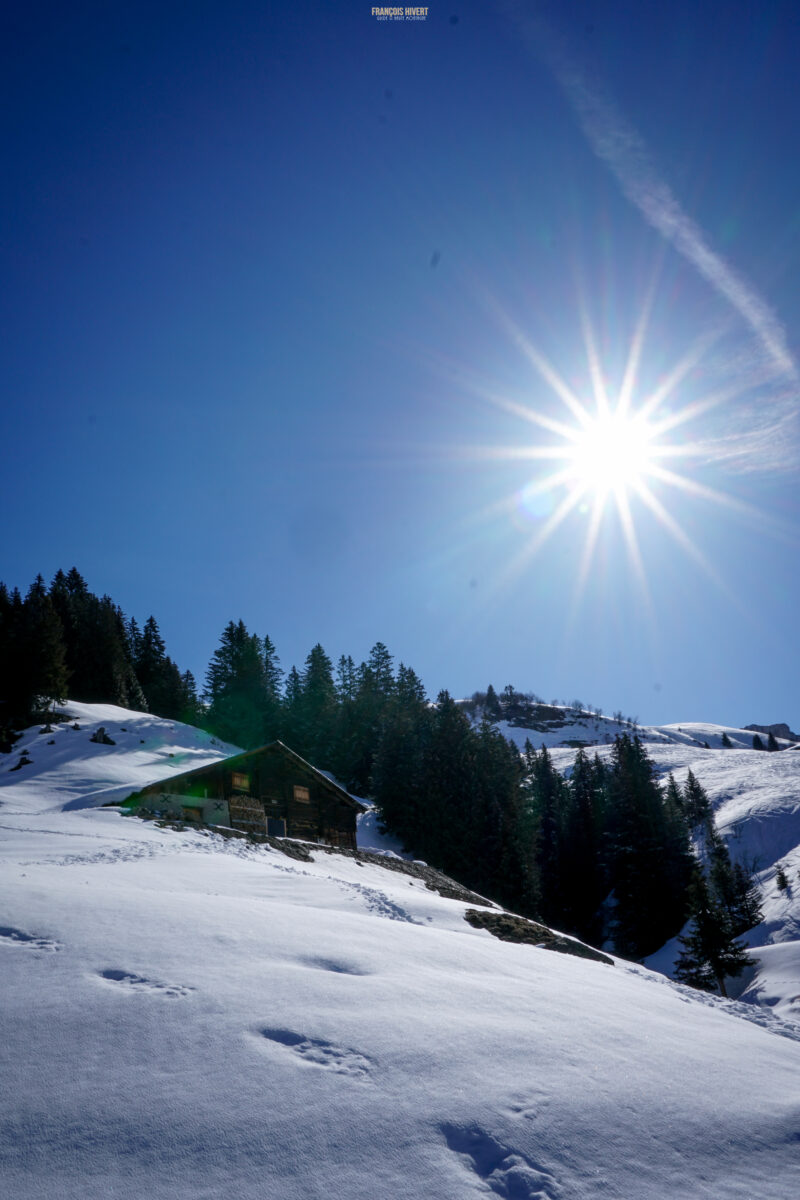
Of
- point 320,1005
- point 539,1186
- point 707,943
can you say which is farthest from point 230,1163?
point 707,943

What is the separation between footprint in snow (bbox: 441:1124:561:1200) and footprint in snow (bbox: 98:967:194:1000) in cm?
273

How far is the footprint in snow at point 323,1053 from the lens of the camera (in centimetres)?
449

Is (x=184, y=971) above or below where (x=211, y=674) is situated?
below

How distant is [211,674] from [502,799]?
139ft

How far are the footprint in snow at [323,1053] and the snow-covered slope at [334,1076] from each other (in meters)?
0.03

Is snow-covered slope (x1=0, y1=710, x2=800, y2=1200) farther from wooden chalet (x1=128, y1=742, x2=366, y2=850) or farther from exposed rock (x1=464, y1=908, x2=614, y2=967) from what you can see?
wooden chalet (x1=128, y1=742, x2=366, y2=850)

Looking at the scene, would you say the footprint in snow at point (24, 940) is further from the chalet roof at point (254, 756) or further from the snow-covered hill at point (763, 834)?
the chalet roof at point (254, 756)

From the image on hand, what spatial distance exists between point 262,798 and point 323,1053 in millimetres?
28685

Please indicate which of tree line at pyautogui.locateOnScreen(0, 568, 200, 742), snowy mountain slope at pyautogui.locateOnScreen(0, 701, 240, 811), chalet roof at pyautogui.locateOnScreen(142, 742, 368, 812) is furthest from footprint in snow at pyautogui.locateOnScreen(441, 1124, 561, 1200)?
tree line at pyautogui.locateOnScreen(0, 568, 200, 742)

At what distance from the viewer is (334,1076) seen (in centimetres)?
438

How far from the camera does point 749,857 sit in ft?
206

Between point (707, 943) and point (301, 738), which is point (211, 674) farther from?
point (707, 943)

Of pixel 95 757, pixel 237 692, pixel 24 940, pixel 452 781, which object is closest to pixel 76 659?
pixel 237 692

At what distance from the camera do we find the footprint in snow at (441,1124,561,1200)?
3576 mm
